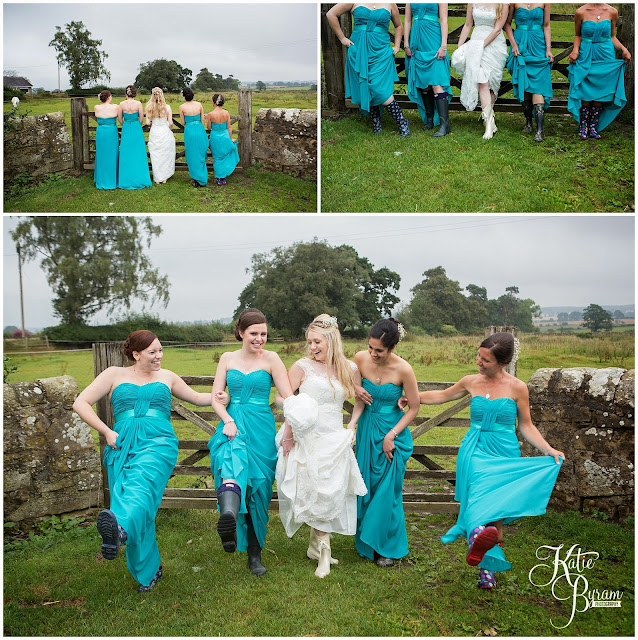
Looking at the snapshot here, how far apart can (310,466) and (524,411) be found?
1.75 metres

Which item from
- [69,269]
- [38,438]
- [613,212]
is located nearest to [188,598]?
[38,438]

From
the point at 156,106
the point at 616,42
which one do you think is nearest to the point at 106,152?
the point at 156,106

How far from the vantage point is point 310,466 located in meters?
4.94

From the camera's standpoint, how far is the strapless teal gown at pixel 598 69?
838cm

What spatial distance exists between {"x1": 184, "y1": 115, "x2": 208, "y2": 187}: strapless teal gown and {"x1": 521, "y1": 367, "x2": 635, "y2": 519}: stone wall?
20.4 ft

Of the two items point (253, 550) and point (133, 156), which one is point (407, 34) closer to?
point (133, 156)

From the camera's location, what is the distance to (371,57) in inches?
338

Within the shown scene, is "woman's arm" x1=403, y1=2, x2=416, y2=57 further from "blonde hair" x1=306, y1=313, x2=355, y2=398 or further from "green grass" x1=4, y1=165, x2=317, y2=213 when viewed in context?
"blonde hair" x1=306, y1=313, x2=355, y2=398

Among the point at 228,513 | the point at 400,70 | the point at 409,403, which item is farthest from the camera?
the point at 400,70

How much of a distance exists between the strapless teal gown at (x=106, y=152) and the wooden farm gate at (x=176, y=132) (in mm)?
430

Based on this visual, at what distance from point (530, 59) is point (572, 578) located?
6.64 metres

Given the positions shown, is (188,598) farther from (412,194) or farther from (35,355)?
(35,355)

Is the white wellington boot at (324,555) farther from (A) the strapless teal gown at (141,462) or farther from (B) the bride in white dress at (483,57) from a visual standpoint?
(B) the bride in white dress at (483,57)

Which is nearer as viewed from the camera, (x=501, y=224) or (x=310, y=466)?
(x=310, y=466)
